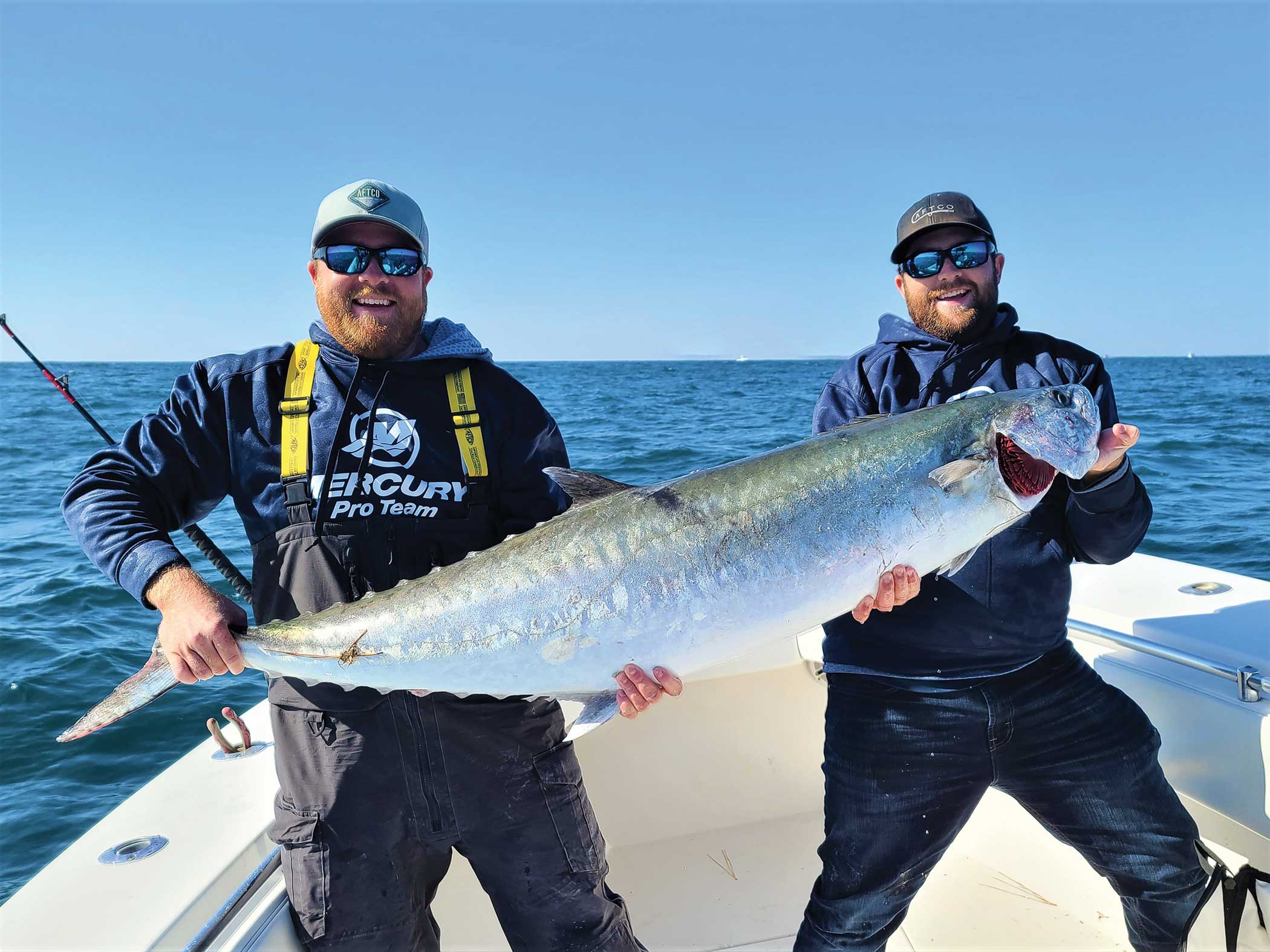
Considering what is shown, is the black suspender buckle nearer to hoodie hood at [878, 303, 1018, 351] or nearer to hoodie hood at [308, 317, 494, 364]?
hoodie hood at [308, 317, 494, 364]

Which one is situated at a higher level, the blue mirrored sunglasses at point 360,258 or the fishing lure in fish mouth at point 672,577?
the blue mirrored sunglasses at point 360,258

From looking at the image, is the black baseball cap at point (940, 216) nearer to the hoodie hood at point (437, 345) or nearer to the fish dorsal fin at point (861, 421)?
the fish dorsal fin at point (861, 421)

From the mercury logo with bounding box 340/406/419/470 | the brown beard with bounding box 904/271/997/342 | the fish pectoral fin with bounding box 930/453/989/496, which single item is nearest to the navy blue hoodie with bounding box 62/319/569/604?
the mercury logo with bounding box 340/406/419/470

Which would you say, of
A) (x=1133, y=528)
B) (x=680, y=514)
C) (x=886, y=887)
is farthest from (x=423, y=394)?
(x=1133, y=528)

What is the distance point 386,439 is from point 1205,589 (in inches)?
137

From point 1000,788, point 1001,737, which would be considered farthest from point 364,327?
point 1000,788

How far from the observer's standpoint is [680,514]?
2.30 metres

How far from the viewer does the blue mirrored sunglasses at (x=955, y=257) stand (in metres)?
3.09

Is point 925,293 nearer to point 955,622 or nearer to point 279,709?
point 955,622

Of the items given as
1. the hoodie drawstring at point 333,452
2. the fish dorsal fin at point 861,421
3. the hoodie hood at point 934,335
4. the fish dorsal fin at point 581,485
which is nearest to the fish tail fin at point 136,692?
the hoodie drawstring at point 333,452

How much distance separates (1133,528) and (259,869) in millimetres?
2849

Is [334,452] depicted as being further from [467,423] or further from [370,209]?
[370,209]

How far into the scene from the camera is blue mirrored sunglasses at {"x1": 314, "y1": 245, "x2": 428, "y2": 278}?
257 cm

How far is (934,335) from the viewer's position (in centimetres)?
315
